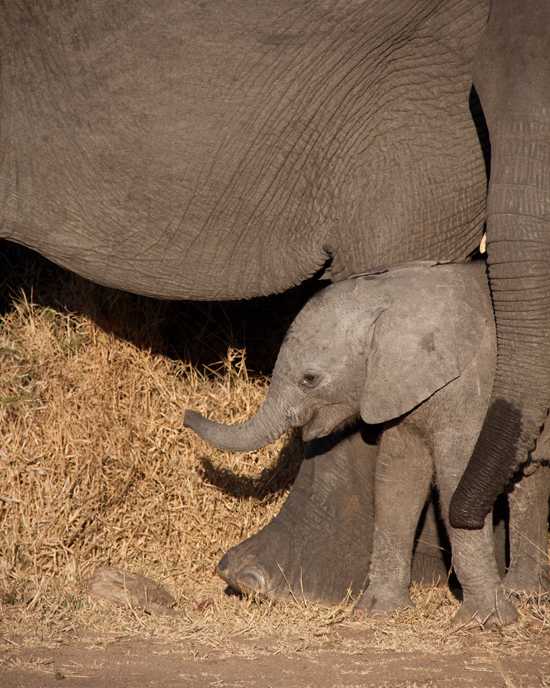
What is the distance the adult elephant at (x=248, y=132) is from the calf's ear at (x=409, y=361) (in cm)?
39

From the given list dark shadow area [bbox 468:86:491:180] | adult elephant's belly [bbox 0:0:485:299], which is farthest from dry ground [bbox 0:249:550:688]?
dark shadow area [bbox 468:86:491:180]

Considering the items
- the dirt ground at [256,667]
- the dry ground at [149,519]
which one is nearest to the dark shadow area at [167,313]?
the dry ground at [149,519]

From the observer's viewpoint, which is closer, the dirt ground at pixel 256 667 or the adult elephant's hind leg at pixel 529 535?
the dirt ground at pixel 256 667

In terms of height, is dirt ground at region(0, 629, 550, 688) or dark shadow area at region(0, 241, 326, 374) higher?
dark shadow area at region(0, 241, 326, 374)

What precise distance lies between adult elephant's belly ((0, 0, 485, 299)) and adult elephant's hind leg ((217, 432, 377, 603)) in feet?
2.57

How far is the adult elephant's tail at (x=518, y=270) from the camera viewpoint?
16.4 ft

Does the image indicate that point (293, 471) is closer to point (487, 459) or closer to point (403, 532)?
point (403, 532)

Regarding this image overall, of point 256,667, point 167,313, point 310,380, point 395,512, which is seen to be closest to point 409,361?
point 310,380

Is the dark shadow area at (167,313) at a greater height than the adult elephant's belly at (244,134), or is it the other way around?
the adult elephant's belly at (244,134)

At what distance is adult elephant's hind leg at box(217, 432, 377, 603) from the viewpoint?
573cm

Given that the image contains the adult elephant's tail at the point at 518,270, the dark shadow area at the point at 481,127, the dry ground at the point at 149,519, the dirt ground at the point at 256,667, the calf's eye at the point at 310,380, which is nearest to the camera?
the dirt ground at the point at 256,667

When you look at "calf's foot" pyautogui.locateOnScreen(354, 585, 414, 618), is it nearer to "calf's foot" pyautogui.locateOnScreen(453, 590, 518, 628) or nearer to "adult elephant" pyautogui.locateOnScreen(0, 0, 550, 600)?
"calf's foot" pyautogui.locateOnScreen(453, 590, 518, 628)

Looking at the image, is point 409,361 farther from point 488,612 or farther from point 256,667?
point 256,667

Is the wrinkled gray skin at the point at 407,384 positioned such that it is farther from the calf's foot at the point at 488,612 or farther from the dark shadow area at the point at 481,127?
the dark shadow area at the point at 481,127
